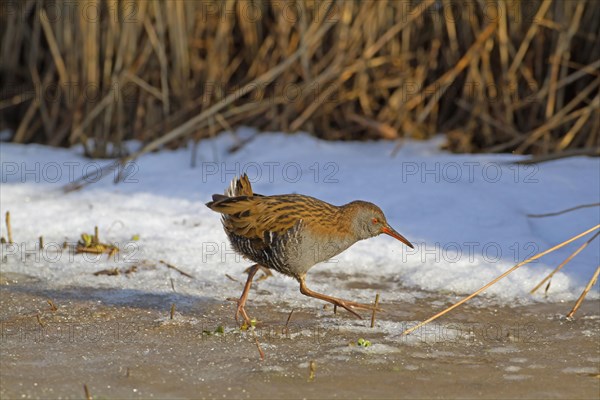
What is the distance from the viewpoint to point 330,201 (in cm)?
638

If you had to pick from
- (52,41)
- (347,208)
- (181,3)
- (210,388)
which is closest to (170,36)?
(181,3)

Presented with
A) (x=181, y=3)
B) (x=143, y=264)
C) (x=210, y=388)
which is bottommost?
(x=210, y=388)

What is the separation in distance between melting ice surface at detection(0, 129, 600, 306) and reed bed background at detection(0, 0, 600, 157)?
11.3 inches

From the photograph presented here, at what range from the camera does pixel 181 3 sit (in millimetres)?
7465

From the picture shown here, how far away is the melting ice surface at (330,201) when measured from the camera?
5.21 meters

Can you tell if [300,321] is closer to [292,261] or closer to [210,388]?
[292,261]

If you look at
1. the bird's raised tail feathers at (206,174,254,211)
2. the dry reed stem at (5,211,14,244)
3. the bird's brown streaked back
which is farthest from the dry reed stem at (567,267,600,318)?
the dry reed stem at (5,211,14,244)

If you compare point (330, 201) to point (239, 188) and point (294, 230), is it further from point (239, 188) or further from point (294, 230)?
point (294, 230)

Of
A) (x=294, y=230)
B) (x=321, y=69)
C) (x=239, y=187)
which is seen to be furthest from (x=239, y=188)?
(x=321, y=69)

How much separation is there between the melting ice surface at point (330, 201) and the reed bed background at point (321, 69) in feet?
0.94

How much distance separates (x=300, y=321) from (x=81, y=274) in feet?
4.64

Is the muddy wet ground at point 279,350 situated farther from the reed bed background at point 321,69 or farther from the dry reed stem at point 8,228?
the reed bed background at point 321,69

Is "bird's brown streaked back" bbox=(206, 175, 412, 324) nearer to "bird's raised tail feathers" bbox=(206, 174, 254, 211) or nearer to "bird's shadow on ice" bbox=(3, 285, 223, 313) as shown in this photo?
"bird's raised tail feathers" bbox=(206, 174, 254, 211)

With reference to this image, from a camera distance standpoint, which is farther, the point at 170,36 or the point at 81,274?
the point at 170,36
